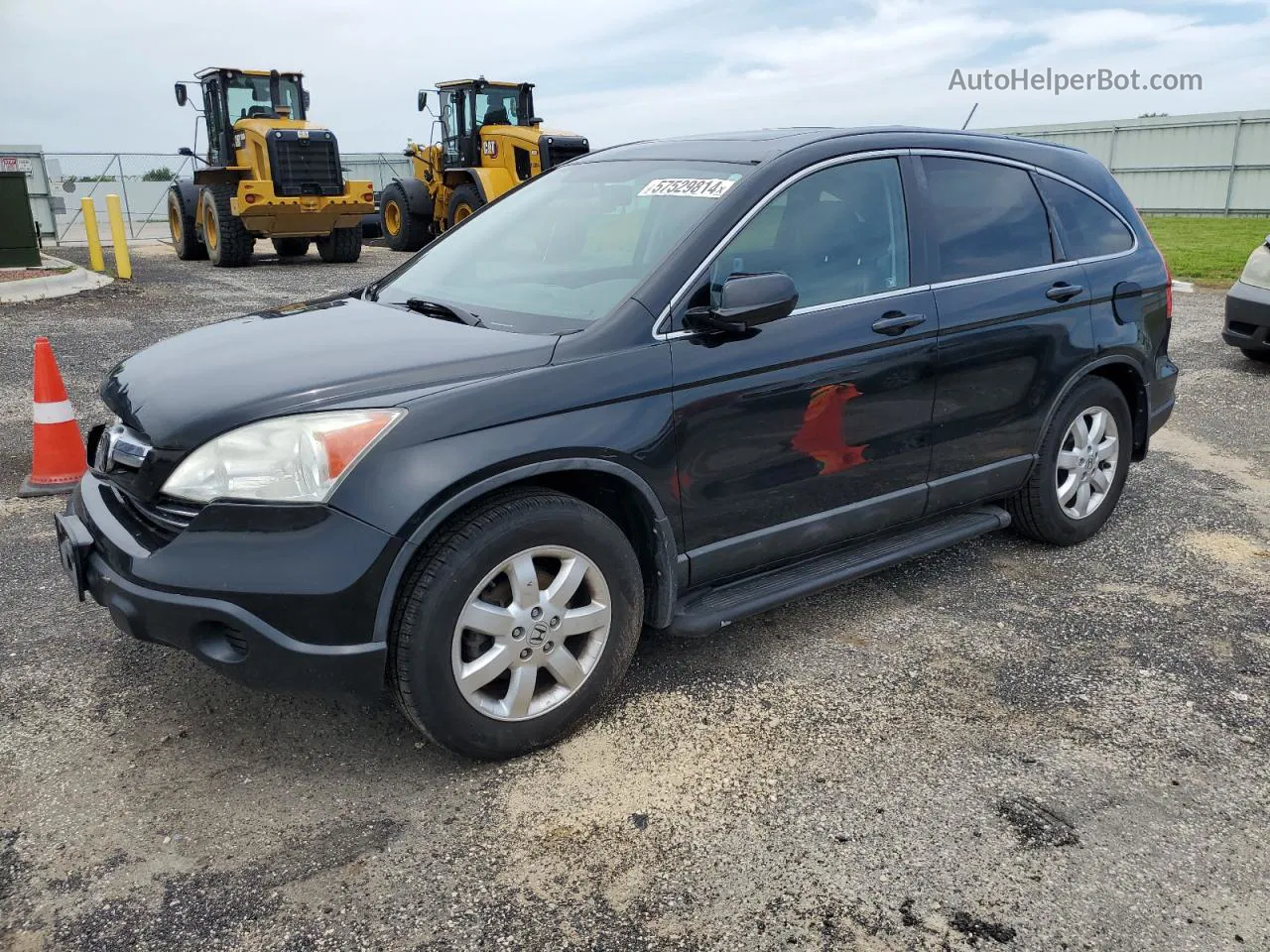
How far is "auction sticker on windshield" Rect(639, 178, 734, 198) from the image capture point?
3.32 meters

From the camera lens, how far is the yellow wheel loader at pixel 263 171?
15.8 m

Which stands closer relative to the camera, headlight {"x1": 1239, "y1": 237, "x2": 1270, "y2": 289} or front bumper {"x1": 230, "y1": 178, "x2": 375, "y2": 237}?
headlight {"x1": 1239, "y1": 237, "x2": 1270, "y2": 289}

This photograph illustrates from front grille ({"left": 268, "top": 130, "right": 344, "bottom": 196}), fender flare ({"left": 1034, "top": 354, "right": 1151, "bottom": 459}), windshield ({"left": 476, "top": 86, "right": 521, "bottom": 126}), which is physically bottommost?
fender flare ({"left": 1034, "top": 354, "right": 1151, "bottom": 459})

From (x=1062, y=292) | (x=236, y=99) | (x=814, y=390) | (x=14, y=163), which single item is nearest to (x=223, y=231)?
(x=236, y=99)

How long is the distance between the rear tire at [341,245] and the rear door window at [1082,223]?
1529 cm

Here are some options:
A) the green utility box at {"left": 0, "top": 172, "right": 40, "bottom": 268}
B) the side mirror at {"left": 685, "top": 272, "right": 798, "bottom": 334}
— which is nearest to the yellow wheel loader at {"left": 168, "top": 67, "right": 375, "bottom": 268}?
the green utility box at {"left": 0, "top": 172, "right": 40, "bottom": 268}

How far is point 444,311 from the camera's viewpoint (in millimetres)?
3377

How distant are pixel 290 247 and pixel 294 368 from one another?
17364 millimetres

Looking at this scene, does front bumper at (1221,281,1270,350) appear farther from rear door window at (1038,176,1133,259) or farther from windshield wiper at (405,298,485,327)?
windshield wiper at (405,298,485,327)

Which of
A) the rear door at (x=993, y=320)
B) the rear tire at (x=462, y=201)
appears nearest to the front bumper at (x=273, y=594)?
the rear door at (x=993, y=320)

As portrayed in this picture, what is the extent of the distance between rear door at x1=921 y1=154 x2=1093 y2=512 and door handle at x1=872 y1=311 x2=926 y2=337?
145 millimetres

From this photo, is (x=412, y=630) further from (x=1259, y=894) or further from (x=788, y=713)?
(x=1259, y=894)

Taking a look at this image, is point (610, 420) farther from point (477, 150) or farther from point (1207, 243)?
point (1207, 243)

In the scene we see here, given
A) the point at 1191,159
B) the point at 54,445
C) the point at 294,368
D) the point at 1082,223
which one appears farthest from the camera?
the point at 1191,159
